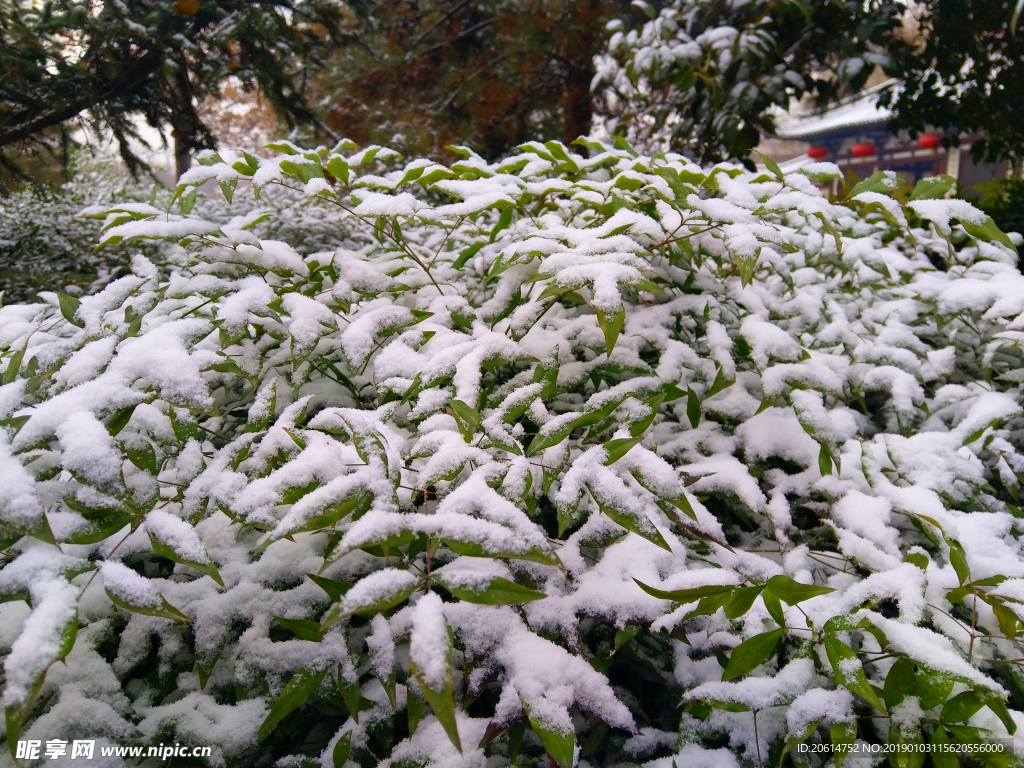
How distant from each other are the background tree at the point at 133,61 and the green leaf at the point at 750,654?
9.96 feet

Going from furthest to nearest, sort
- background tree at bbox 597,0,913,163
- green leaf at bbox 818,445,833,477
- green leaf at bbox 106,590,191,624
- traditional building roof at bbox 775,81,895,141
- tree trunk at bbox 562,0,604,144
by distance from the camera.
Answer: traditional building roof at bbox 775,81,895,141 → tree trunk at bbox 562,0,604,144 → background tree at bbox 597,0,913,163 → green leaf at bbox 818,445,833,477 → green leaf at bbox 106,590,191,624

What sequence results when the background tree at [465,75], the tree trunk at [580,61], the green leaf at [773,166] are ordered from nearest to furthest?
the green leaf at [773,166], the tree trunk at [580,61], the background tree at [465,75]

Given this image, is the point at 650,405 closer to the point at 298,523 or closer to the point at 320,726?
the point at 298,523

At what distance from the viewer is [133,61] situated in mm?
2672

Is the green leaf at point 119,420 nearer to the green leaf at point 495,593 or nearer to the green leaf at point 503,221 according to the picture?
the green leaf at point 495,593

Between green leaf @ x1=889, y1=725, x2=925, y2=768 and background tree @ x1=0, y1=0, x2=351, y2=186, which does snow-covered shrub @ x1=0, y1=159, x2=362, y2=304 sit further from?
→ green leaf @ x1=889, y1=725, x2=925, y2=768

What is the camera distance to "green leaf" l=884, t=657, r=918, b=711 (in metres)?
0.61

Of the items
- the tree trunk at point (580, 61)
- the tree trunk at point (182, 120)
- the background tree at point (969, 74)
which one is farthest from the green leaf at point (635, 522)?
the tree trunk at point (580, 61)


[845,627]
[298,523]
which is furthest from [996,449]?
[298,523]

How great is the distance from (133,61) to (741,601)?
3246 mm

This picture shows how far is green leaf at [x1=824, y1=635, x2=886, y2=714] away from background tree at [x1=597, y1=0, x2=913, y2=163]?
2.76m

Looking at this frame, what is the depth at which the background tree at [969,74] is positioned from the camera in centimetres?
356

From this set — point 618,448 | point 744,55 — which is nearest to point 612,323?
point 618,448

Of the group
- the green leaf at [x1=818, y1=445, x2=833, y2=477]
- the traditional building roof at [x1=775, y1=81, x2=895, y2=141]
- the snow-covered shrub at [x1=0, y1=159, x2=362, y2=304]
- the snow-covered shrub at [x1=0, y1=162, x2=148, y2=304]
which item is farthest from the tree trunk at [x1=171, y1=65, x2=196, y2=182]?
the traditional building roof at [x1=775, y1=81, x2=895, y2=141]
